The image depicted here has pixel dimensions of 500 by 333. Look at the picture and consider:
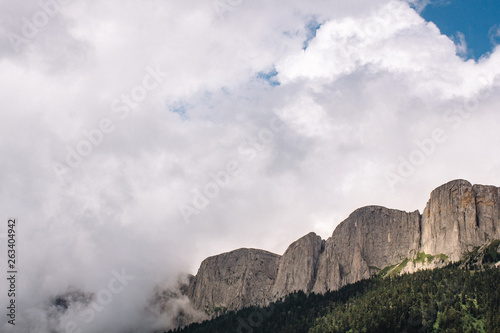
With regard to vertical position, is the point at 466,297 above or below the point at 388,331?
above

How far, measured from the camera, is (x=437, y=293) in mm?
183750

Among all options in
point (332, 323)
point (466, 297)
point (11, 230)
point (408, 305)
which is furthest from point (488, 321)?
point (11, 230)

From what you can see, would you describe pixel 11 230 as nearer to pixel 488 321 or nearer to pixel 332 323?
pixel 332 323

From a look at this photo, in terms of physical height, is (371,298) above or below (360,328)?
above

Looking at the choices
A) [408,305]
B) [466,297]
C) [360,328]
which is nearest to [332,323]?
Result: [360,328]

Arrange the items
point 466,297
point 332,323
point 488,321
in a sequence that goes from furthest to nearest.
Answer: point 332,323 → point 466,297 → point 488,321

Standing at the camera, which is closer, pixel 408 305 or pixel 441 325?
pixel 441 325

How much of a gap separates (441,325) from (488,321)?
562 inches

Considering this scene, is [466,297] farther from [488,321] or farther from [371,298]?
[371,298]

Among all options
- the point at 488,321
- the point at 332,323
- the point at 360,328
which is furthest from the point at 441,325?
the point at 332,323

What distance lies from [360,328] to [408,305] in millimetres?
18495

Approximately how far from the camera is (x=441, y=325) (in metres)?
171

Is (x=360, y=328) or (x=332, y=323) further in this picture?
(x=332, y=323)

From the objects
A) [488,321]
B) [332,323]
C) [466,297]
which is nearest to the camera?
[488,321]
